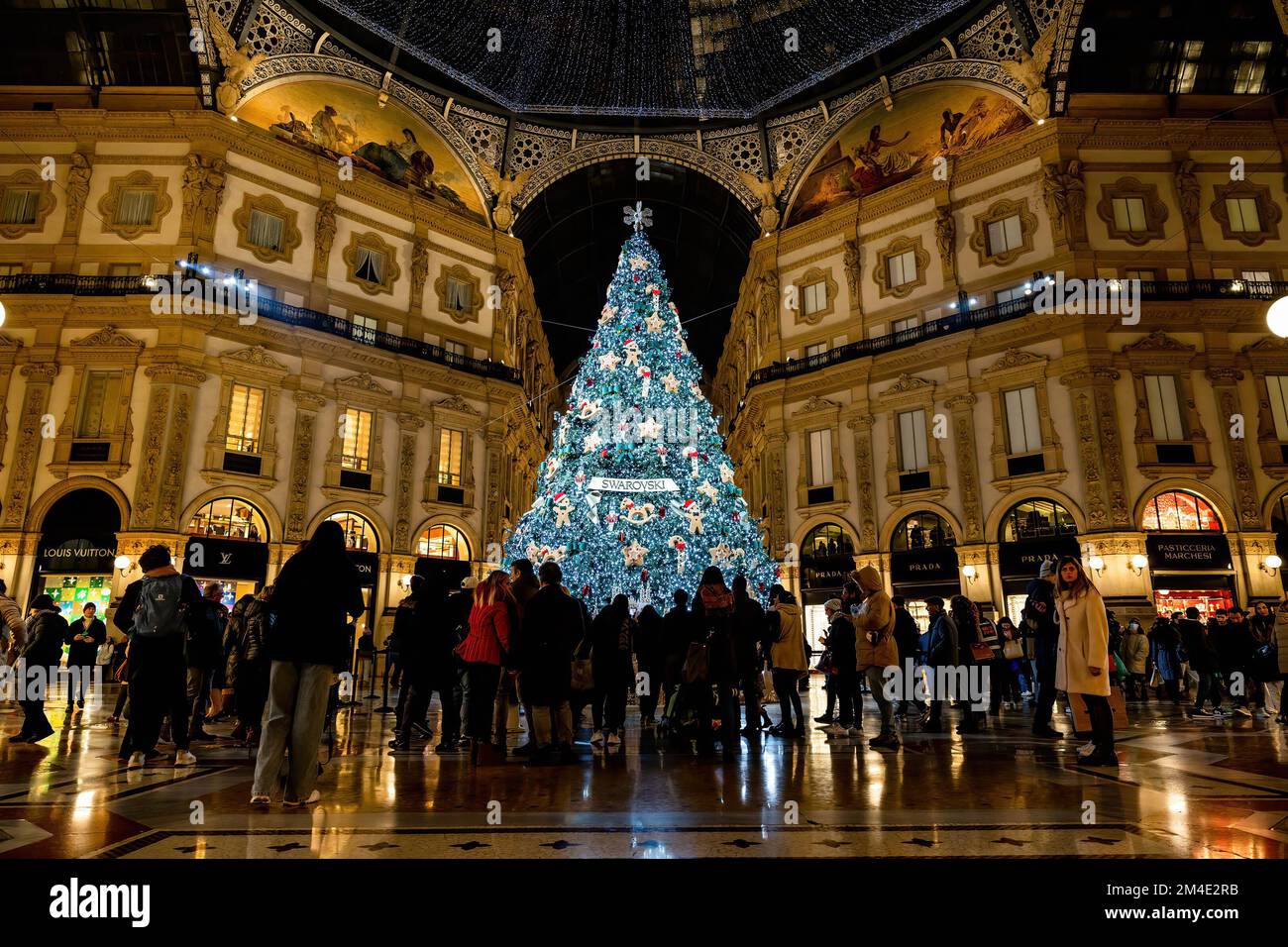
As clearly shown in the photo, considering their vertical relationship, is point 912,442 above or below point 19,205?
below

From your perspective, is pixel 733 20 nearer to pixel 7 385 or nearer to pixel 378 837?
pixel 7 385

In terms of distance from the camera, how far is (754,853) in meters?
2.88

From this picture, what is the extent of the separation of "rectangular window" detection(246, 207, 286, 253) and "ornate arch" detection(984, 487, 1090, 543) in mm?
22813

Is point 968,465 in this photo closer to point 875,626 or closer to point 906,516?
point 906,516

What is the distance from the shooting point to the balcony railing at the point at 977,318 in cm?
1941

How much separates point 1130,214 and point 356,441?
24.5 meters

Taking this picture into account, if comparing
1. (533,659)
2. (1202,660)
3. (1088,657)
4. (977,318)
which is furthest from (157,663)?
(977,318)

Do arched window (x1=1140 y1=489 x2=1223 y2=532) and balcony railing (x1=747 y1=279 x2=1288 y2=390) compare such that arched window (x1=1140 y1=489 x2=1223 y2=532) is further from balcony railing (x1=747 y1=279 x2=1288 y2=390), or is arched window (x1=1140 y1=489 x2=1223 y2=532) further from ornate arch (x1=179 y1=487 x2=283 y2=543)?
ornate arch (x1=179 y1=487 x2=283 y2=543)

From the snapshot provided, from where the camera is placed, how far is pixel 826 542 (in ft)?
75.8

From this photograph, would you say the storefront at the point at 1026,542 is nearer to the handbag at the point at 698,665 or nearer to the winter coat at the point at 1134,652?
the winter coat at the point at 1134,652

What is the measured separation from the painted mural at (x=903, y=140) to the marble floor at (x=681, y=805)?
21922 millimetres

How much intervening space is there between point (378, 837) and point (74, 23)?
26757 mm

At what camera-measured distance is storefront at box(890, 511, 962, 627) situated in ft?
67.2
